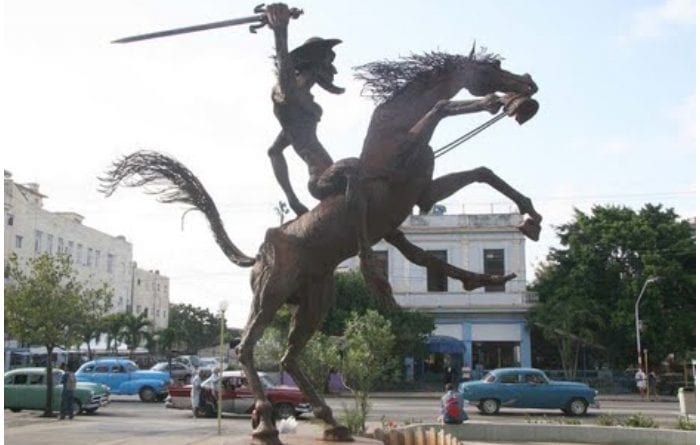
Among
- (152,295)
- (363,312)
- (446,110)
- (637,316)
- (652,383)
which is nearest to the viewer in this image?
(446,110)

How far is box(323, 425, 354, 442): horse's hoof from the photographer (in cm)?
605

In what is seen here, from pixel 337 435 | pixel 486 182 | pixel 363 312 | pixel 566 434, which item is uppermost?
pixel 363 312

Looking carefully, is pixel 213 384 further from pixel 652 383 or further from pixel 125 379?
pixel 652 383

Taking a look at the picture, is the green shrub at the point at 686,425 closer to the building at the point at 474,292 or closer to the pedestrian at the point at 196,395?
the pedestrian at the point at 196,395

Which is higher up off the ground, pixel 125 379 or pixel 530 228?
pixel 530 228

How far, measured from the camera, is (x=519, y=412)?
23.1 m

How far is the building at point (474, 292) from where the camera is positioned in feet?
120

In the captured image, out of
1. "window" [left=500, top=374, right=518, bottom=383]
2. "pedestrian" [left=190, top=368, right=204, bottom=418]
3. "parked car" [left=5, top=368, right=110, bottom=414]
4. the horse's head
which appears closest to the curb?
the horse's head

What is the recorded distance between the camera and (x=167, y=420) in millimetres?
19859

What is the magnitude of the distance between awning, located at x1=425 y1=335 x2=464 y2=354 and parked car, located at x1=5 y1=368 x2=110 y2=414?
1650 cm

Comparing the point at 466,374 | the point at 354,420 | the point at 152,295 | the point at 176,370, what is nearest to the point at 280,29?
the point at 354,420

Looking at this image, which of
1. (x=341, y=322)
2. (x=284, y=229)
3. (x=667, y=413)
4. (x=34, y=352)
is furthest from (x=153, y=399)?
(x=284, y=229)

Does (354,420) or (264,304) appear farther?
(354,420)

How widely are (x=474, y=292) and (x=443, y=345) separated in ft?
10.1
